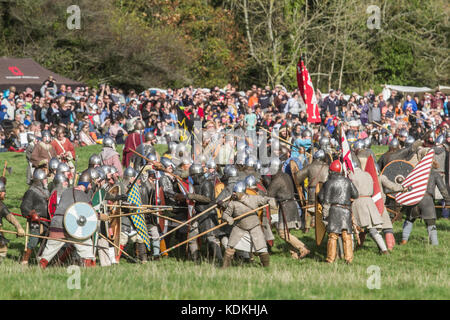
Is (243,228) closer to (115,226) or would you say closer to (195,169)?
(195,169)

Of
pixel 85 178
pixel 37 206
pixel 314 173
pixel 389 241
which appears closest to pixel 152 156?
pixel 85 178

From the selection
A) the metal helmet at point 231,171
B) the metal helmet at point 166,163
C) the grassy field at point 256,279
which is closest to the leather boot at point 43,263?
the grassy field at point 256,279

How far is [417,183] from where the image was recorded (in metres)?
13.4

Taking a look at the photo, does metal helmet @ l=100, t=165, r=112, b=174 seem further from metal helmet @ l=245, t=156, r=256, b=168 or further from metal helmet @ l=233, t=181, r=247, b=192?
metal helmet @ l=233, t=181, r=247, b=192

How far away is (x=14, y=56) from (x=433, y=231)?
2280cm

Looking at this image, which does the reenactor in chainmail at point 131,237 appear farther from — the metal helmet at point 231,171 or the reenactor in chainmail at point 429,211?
the reenactor in chainmail at point 429,211

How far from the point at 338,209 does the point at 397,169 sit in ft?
9.79

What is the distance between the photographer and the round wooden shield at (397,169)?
47.4ft

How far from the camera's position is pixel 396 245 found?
13.7m

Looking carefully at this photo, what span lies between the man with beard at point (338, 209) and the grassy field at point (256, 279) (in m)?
0.26

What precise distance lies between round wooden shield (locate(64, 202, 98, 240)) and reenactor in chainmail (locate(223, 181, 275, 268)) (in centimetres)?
184

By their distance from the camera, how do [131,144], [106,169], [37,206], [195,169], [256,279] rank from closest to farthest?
[256,279] < [37,206] < [106,169] < [195,169] < [131,144]

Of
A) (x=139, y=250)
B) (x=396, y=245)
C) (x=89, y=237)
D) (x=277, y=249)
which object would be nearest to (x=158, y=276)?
(x=89, y=237)

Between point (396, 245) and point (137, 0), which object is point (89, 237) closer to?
point (396, 245)
